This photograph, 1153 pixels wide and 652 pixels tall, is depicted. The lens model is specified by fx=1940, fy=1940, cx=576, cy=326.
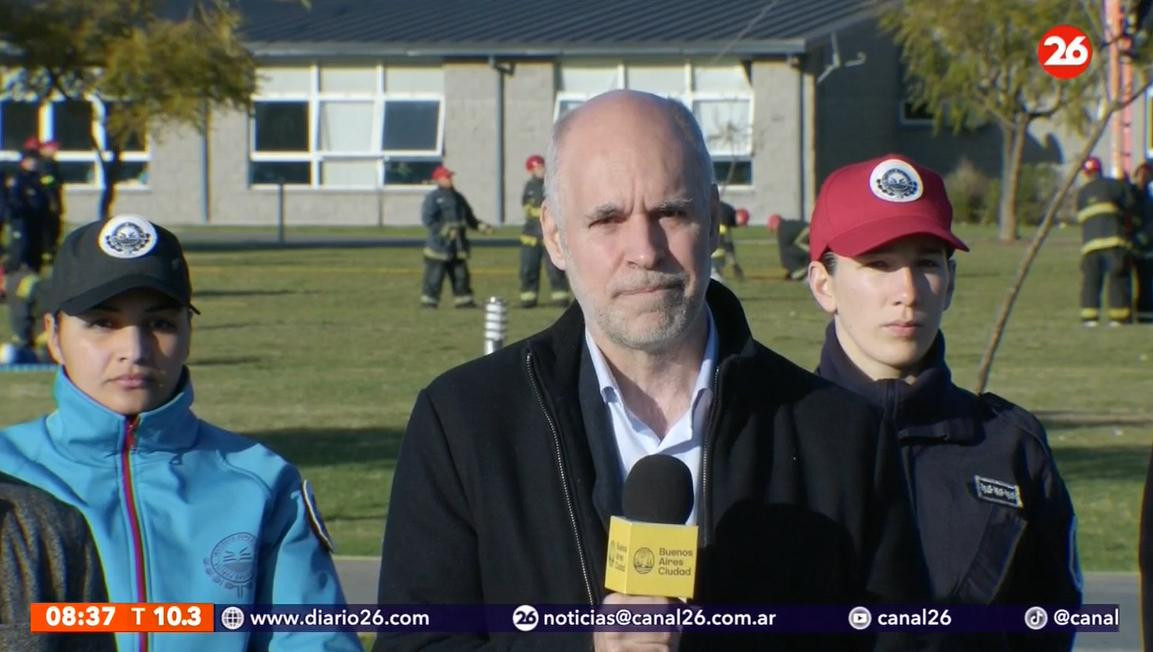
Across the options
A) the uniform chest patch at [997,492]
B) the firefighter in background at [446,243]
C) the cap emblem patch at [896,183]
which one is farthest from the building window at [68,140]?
the uniform chest patch at [997,492]

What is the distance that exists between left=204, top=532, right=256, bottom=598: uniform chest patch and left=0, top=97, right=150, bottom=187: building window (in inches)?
1959

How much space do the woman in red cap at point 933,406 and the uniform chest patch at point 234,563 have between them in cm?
133

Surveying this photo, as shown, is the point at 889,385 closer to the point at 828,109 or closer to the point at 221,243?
the point at 221,243

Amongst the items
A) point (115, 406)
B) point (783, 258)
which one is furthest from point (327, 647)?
point (783, 258)

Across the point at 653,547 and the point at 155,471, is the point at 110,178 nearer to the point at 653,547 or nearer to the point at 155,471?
the point at 155,471

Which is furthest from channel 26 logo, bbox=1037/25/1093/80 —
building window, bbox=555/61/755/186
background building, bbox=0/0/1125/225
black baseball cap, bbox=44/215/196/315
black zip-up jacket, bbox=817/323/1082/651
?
building window, bbox=555/61/755/186

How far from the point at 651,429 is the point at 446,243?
22631mm

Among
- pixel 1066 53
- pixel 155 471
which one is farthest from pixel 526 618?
pixel 1066 53

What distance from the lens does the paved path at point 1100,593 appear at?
24.3 ft

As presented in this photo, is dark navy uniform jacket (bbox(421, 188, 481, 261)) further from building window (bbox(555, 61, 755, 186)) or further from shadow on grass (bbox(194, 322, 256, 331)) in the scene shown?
building window (bbox(555, 61, 755, 186))

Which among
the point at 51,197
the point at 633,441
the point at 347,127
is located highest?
the point at 347,127

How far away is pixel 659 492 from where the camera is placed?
2.79 metres

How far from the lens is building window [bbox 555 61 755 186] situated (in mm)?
51500

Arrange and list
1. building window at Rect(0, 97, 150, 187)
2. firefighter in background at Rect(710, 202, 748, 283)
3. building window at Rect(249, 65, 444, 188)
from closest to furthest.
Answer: firefighter in background at Rect(710, 202, 748, 283) < building window at Rect(0, 97, 150, 187) < building window at Rect(249, 65, 444, 188)
